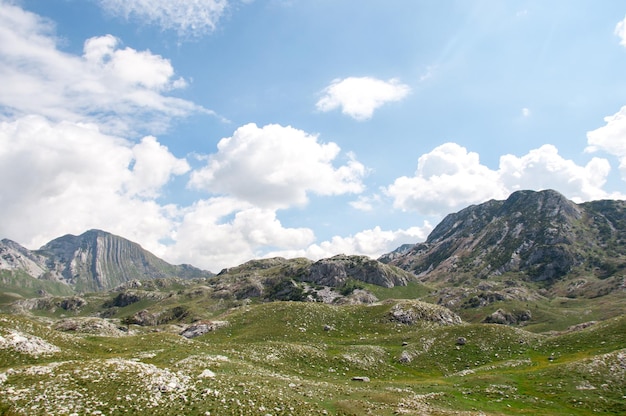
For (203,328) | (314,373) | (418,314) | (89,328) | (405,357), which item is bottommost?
(405,357)

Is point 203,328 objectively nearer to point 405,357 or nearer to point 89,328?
point 89,328

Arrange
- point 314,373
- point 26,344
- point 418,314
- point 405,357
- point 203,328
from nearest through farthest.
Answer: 1. point 26,344
2. point 314,373
3. point 405,357
4. point 203,328
5. point 418,314

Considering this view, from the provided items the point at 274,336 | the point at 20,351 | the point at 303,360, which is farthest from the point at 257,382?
the point at 274,336

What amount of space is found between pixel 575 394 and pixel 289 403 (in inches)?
1525

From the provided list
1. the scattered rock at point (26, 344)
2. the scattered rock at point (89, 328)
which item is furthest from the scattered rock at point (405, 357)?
the scattered rock at point (89, 328)

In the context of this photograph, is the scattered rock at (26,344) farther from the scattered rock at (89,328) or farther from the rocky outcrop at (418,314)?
the rocky outcrop at (418,314)

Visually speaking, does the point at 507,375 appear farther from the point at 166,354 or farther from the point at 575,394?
the point at 166,354

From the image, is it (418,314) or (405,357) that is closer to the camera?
(405,357)

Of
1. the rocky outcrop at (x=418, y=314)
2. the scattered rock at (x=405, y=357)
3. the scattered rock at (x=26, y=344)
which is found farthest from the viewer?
the rocky outcrop at (x=418, y=314)

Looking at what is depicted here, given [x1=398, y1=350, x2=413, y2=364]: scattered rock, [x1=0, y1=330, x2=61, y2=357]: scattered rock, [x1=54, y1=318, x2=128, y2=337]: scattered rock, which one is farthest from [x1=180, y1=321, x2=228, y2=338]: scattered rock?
[x1=0, y1=330, x2=61, y2=357]: scattered rock

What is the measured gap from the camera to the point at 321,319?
109 metres

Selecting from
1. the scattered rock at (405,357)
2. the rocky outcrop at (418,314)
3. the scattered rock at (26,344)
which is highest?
the scattered rock at (26,344)

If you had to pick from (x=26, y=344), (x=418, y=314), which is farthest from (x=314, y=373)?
(x=418, y=314)

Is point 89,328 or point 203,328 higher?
point 89,328
